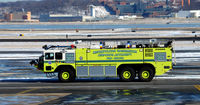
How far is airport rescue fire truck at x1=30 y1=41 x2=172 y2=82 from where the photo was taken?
2975 cm

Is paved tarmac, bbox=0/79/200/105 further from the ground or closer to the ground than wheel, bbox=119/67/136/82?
closer to the ground

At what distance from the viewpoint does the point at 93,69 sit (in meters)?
29.9

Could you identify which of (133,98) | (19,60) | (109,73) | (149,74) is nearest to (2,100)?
(133,98)

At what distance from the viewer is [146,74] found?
30.0 metres

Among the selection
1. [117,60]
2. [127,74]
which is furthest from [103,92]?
[127,74]

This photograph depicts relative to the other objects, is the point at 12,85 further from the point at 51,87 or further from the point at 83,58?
the point at 83,58

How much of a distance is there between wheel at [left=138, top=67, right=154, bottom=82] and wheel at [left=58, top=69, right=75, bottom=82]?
5110 millimetres

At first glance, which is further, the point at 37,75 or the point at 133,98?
the point at 37,75

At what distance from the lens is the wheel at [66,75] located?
30.6 meters

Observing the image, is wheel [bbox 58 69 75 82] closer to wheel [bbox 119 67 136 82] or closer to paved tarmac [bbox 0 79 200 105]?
paved tarmac [bbox 0 79 200 105]

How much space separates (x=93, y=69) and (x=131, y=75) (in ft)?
9.48

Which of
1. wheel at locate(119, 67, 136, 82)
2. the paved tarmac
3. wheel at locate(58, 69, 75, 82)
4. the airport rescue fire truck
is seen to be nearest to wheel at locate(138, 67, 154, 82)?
the airport rescue fire truck

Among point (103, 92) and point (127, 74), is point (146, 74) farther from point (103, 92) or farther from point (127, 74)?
point (103, 92)

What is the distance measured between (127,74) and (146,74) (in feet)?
4.65
